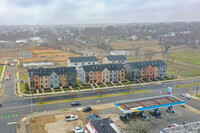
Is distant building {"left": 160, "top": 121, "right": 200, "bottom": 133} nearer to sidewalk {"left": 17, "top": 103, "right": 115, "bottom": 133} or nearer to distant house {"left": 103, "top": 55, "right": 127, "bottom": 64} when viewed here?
sidewalk {"left": 17, "top": 103, "right": 115, "bottom": 133}

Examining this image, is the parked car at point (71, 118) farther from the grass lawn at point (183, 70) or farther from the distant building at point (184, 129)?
the grass lawn at point (183, 70)

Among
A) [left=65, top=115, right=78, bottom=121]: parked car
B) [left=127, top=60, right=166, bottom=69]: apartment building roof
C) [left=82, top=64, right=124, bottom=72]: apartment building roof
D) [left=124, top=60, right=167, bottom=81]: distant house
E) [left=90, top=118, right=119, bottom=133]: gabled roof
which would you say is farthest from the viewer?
[left=127, top=60, right=166, bottom=69]: apartment building roof

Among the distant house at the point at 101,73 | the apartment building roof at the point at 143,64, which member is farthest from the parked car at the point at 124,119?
the apartment building roof at the point at 143,64

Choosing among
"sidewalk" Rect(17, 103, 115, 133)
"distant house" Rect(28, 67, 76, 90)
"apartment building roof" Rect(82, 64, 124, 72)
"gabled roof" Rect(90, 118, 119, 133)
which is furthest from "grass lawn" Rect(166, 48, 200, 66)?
"gabled roof" Rect(90, 118, 119, 133)

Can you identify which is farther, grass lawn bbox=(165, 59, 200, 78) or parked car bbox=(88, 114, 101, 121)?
grass lawn bbox=(165, 59, 200, 78)

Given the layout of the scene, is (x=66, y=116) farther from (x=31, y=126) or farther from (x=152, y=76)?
(x=152, y=76)

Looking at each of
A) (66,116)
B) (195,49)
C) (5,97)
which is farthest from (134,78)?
(195,49)
